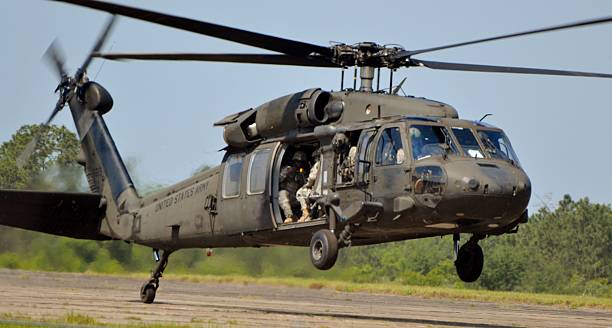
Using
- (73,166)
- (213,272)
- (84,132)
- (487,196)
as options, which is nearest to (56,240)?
(73,166)

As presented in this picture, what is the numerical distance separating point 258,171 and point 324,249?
2723 mm

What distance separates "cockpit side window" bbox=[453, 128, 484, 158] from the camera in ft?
54.5

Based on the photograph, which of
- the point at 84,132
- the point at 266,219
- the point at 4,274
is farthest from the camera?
the point at 4,274

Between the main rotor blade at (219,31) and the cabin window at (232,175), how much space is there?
3.12 m

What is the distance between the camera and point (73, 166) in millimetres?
31266

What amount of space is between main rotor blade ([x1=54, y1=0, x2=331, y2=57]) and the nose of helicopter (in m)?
3.17

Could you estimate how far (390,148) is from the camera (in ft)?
55.2

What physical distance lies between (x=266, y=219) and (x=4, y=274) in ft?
61.4

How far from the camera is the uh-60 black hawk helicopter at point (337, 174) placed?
16.1 m

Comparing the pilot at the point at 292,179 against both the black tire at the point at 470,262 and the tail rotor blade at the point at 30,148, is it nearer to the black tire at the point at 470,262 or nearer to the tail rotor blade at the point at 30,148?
the black tire at the point at 470,262

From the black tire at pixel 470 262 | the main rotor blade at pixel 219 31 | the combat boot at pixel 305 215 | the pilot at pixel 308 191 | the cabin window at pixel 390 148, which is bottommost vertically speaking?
the black tire at pixel 470 262

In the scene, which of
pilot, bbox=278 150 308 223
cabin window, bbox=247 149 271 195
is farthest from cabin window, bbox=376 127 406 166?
cabin window, bbox=247 149 271 195

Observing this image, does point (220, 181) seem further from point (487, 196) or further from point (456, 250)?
point (487, 196)

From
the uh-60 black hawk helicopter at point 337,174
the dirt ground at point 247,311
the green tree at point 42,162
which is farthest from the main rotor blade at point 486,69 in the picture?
the green tree at point 42,162
